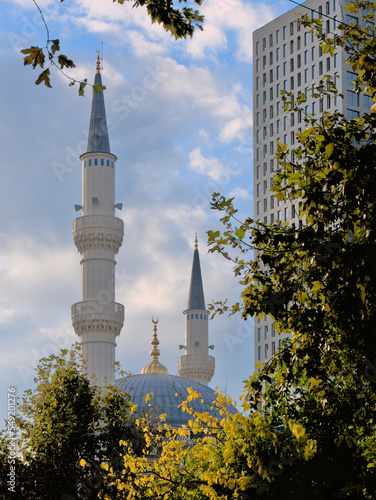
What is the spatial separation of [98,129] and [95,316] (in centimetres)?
1495

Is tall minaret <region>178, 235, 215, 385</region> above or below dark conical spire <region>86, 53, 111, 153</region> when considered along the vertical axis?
below

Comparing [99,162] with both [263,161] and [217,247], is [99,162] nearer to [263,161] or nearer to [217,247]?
[263,161]

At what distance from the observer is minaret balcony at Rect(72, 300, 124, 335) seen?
207 ft

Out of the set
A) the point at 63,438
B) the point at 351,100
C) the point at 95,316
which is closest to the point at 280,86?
the point at 351,100

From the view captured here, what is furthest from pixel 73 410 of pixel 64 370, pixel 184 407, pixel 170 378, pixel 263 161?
pixel 263 161

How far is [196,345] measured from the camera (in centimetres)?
8856

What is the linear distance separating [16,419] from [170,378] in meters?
54.4

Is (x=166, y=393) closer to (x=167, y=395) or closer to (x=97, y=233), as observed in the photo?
(x=167, y=395)

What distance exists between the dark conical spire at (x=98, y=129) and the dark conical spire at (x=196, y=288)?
1090 inches

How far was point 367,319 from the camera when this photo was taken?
35.6 ft

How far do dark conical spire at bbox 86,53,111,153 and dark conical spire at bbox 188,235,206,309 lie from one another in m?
27.7

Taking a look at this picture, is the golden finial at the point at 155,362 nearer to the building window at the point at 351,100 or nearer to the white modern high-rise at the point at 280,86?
the white modern high-rise at the point at 280,86

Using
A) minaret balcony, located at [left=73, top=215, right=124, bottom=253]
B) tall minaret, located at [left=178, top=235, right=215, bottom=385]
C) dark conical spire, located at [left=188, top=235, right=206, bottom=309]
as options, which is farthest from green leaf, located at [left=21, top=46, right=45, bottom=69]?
dark conical spire, located at [left=188, top=235, right=206, bottom=309]

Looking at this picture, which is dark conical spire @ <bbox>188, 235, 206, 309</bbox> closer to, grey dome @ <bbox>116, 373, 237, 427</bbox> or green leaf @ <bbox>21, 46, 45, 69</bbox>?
grey dome @ <bbox>116, 373, 237, 427</bbox>
